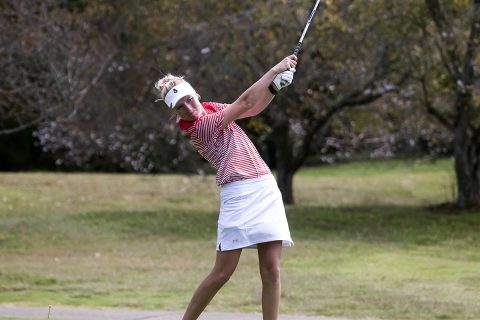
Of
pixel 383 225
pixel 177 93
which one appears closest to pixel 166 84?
pixel 177 93

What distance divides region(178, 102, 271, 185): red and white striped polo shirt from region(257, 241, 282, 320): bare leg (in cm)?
47

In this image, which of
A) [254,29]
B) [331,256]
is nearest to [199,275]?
[331,256]

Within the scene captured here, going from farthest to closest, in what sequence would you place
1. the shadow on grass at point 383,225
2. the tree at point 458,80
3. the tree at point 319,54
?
the tree at point 319,54, the tree at point 458,80, the shadow on grass at point 383,225

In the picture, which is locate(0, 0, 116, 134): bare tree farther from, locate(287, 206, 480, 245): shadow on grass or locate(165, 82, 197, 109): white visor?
locate(165, 82, 197, 109): white visor

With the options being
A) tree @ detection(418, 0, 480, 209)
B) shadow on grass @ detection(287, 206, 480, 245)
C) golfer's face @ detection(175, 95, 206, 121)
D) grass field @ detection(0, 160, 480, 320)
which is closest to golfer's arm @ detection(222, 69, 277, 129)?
golfer's face @ detection(175, 95, 206, 121)

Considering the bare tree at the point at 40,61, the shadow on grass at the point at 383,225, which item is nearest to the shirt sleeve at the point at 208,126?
the bare tree at the point at 40,61

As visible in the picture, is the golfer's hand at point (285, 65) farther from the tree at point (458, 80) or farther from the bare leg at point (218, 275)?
the tree at point (458, 80)

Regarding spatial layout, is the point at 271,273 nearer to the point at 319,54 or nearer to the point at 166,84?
the point at 166,84

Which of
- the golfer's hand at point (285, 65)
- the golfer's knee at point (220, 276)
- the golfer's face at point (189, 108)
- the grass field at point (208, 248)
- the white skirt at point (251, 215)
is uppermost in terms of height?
the golfer's hand at point (285, 65)

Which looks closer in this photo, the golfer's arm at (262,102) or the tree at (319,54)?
the golfer's arm at (262,102)

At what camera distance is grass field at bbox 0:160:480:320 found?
32.9ft

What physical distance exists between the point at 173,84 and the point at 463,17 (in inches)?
462

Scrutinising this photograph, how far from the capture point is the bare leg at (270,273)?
22.1ft

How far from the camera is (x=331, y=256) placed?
14227 millimetres
